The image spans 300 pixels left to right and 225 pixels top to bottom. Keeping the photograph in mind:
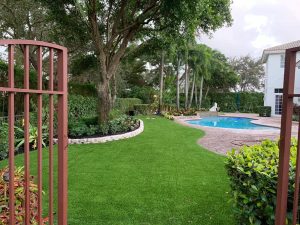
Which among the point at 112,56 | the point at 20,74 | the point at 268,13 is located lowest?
the point at 20,74

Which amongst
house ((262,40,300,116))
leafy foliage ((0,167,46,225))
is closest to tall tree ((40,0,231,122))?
leafy foliage ((0,167,46,225))

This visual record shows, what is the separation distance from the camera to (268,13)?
26.5 m

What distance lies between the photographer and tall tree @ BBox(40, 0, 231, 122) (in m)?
10.6

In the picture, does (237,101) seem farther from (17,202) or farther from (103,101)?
(17,202)

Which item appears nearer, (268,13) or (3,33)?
(3,33)

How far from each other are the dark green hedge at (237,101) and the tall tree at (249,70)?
13.5 m

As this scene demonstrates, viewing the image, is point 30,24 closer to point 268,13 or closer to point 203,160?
point 203,160

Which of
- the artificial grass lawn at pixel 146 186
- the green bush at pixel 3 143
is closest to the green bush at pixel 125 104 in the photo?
the artificial grass lawn at pixel 146 186

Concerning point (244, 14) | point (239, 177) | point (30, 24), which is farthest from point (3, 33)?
point (244, 14)

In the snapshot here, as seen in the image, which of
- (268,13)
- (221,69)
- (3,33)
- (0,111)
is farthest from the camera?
(221,69)

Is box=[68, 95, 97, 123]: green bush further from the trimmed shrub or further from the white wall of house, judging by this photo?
the white wall of house

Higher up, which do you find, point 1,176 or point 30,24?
point 30,24

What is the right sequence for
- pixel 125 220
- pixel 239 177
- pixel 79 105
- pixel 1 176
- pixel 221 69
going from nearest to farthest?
pixel 1 176 < pixel 239 177 < pixel 125 220 < pixel 79 105 < pixel 221 69

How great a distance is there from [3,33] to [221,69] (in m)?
22.8
